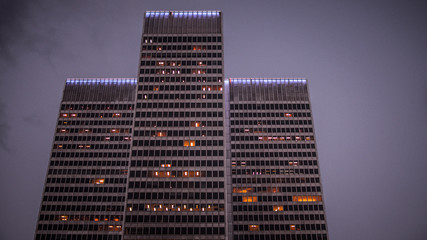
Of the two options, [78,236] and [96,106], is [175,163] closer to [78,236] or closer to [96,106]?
[78,236]

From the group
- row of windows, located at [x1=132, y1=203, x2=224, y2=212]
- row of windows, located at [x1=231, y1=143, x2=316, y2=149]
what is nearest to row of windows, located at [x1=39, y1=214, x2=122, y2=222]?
row of windows, located at [x1=132, y1=203, x2=224, y2=212]

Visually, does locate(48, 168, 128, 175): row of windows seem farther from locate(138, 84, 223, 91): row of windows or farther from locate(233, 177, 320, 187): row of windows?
locate(233, 177, 320, 187): row of windows

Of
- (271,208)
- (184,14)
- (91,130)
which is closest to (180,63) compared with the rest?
(184,14)

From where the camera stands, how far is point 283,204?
367 feet

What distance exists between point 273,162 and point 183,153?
1855 inches

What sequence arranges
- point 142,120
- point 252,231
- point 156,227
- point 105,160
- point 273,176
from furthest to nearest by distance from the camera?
point 105,160
point 273,176
point 252,231
point 142,120
point 156,227

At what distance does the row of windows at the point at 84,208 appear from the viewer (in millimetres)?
115250

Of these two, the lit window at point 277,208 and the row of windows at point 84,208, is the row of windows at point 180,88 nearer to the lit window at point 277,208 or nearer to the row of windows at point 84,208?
the lit window at point 277,208

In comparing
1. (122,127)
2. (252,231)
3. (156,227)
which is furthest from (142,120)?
(252,231)

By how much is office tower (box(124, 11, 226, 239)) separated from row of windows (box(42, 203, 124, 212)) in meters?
42.7

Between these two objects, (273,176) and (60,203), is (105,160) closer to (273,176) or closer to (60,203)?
(60,203)

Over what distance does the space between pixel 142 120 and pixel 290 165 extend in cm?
6025

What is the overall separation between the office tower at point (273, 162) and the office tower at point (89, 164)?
44.4 m

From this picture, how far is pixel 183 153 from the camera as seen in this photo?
83438mm
